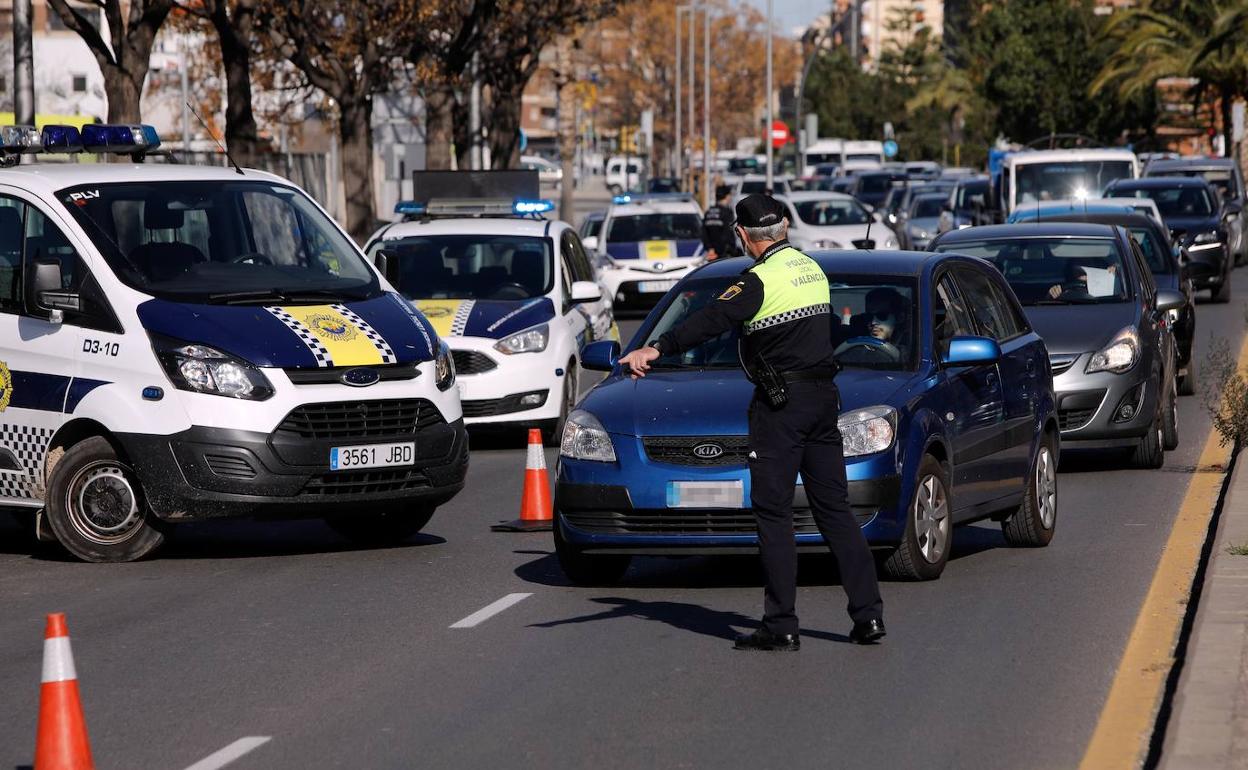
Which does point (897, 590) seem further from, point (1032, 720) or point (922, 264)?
point (1032, 720)

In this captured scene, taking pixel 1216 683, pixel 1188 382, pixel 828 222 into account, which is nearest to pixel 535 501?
pixel 1216 683

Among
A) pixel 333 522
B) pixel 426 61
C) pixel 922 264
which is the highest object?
pixel 426 61

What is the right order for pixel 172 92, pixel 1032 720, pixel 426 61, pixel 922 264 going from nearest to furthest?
1. pixel 1032 720
2. pixel 922 264
3. pixel 426 61
4. pixel 172 92

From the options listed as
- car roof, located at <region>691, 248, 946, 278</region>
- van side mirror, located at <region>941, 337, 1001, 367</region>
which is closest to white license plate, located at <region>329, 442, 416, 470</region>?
car roof, located at <region>691, 248, 946, 278</region>

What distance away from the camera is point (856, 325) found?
10508mm

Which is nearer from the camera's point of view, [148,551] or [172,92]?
[148,551]

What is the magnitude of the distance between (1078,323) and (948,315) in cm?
410

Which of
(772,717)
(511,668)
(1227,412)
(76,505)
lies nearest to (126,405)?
(76,505)

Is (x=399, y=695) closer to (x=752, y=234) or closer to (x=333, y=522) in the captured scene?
(x=752, y=234)

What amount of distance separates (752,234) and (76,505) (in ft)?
14.9

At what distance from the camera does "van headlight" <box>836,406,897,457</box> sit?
947cm

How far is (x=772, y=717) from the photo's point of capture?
7.20 meters

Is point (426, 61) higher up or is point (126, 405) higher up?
point (426, 61)

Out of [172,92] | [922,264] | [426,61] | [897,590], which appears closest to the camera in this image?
[897,590]
